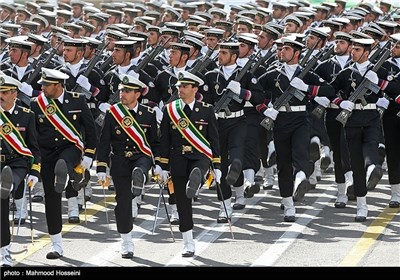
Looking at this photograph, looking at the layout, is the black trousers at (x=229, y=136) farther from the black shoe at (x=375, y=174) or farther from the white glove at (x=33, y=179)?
the white glove at (x=33, y=179)

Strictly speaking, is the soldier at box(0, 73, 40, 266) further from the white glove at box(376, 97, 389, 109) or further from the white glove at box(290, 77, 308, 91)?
the white glove at box(376, 97, 389, 109)

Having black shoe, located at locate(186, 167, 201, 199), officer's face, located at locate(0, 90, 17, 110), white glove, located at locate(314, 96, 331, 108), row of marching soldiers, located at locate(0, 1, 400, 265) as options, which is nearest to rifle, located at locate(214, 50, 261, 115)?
row of marching soldiers, located at locate(0, 1, 400, 265)

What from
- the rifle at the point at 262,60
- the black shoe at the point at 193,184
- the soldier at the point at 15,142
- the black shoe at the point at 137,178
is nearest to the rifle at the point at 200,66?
the rifle at the point at 262,60

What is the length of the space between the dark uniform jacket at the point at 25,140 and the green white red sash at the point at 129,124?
2.99ft

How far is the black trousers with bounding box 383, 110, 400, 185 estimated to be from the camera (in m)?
16.7

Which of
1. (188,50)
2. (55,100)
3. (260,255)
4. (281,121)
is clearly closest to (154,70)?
(188,50)

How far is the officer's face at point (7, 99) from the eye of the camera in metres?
13.5

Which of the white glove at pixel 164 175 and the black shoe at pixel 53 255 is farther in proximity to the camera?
the white glove at pixel 164 175

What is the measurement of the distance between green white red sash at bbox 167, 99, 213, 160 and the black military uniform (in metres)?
1.93

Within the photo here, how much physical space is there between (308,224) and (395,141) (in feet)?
6.07

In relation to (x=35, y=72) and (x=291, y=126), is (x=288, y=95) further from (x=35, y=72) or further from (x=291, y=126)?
(x=35, y=72)

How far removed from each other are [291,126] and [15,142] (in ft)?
13.0

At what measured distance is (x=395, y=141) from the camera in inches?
659

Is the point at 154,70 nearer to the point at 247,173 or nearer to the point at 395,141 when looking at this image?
the point at 247,173
